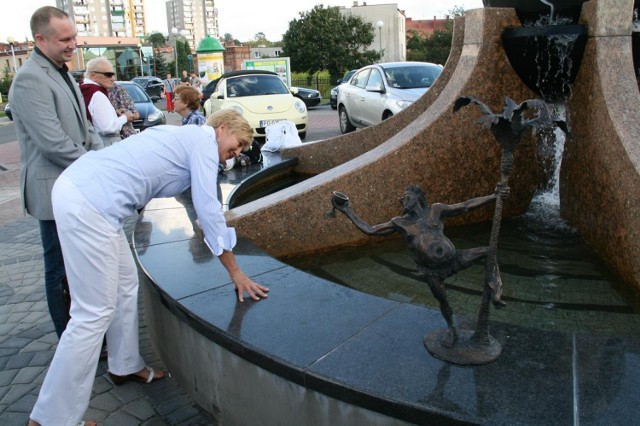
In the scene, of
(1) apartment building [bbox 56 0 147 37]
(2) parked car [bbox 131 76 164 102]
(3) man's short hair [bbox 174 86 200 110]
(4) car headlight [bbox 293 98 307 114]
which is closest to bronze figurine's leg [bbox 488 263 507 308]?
(3) man's short hair [bbox 174 86 200 110]

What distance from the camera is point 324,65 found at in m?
39.3

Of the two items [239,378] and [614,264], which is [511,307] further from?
[239,378]


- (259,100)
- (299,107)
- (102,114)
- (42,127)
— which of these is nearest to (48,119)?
(42,127)

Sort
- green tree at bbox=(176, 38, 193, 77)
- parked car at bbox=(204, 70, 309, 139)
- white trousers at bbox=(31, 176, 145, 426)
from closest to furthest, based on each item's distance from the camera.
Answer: white trousers at bbox=(31, 176, 145, 426)
parked car at bbox=(204, 70, 309, 139)
green tree at bbox=(176, 38, 193, 77)

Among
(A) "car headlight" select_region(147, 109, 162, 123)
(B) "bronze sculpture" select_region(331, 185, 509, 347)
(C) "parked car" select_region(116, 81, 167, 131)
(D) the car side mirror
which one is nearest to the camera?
(B) "bronze sculpture" select_region(331, 185, 509, 347)

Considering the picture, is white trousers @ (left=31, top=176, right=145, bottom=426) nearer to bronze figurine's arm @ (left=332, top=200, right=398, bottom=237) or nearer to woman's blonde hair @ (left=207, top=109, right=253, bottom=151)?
woman's blonde hair @ (left=207, top=109, right=253, bottom=151)

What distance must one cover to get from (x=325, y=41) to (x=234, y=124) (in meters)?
37.8

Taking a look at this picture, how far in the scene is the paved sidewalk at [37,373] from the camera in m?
3.10

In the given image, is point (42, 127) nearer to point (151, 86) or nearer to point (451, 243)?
point (451, 243)

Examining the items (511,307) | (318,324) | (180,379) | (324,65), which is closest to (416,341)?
(318,324)

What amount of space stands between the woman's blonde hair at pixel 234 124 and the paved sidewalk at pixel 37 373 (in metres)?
1.44

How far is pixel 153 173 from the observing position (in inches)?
106

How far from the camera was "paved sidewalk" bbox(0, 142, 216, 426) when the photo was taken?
310 cm

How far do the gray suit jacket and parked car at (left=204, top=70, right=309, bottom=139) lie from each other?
378 inches
